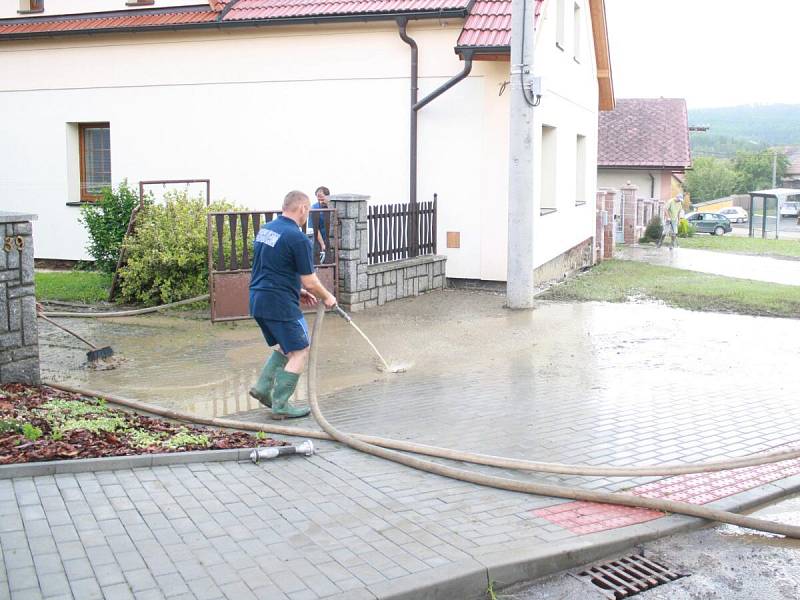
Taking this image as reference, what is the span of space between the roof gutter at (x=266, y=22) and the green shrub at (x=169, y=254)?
4319mm

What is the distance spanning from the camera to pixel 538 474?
611 cm

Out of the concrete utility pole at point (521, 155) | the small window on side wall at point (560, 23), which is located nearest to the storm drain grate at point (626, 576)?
the concrete utility pole at point (521, 155)

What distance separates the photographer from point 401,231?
14.5 metres

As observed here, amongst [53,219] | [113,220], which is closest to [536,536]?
[113,220]

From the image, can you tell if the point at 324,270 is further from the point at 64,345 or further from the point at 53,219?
the point at 53,219

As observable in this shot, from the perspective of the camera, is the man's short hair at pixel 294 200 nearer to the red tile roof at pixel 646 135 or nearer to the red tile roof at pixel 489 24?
the red tile roof at pixel 489 24

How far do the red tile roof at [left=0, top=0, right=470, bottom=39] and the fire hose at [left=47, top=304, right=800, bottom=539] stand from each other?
997 centimetres

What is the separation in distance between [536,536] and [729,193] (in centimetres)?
10088

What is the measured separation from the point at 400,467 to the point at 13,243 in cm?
405

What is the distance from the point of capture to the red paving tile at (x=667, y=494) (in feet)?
17.5

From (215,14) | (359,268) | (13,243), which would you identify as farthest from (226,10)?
(13,243)

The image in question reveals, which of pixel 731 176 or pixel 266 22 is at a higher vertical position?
pixel 731 176

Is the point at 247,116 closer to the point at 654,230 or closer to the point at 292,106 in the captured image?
the point at 292,106

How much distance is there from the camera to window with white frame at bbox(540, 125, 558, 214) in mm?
17547
